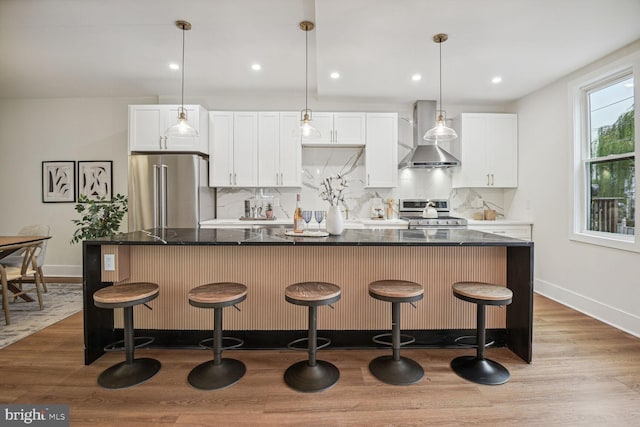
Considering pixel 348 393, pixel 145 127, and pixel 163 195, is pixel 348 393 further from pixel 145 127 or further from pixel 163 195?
pixel 145 127

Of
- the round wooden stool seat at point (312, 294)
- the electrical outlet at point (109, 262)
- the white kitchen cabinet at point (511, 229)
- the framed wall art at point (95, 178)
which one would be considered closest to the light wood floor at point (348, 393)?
the round wooden stool seat at point (312, 294)

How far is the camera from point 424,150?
473 cm

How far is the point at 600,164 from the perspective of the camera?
3502mm

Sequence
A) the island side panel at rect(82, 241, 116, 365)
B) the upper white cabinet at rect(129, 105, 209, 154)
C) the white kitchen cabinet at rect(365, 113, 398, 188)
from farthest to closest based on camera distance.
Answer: the white kitchen cabinet at rect(365, 113, 398, 188), the upper white cabinet at rect(129, 105, 209, 154), the island side panel at rect(82, 241, 116, 365)

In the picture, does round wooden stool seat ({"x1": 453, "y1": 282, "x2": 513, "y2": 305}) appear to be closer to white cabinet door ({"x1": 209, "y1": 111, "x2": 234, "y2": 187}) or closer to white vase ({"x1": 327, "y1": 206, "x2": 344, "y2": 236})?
white vase ({"x1": 327, "y1": 206, "x2": 344, "y2": 236})

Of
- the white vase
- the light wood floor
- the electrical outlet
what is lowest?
the light wood floor

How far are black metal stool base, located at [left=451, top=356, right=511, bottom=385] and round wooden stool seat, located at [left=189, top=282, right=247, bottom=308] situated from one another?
161cm

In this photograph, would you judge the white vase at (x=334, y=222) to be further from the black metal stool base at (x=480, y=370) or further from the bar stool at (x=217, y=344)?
the black metal stool base at (x=480, y=370)

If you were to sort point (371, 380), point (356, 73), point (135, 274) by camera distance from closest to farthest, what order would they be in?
1. point (371, 380)
2. point (135, 274)
3. point (356, 73)

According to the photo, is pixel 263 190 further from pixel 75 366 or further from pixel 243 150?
pixel 75 366

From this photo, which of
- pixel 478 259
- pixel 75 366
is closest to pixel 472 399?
pixel 478 259

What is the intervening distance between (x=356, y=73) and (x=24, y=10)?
123 inches

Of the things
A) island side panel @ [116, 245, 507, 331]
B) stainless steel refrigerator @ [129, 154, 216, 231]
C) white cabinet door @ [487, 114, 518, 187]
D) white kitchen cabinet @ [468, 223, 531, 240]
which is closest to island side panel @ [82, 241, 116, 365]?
island side panel @ [116, 245, 507, 331]

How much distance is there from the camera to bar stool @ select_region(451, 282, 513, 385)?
2145 mm
